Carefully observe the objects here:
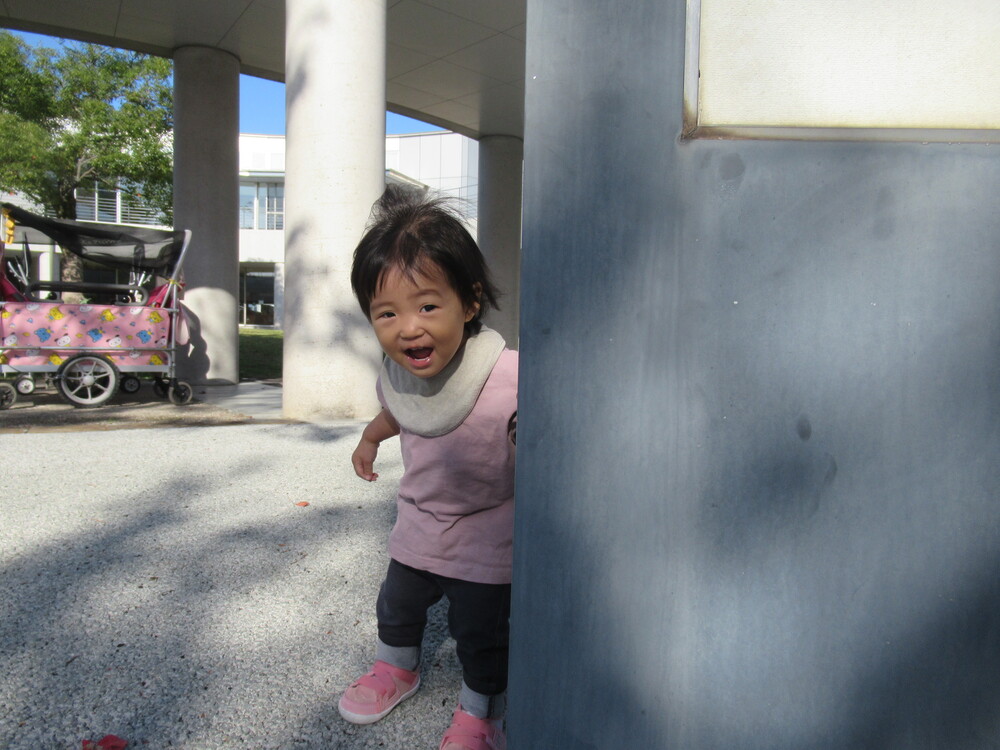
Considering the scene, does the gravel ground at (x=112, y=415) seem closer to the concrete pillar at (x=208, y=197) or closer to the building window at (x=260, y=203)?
the concrete pillar at (x=208, y=197)

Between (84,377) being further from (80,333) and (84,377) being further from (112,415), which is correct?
(112,415)

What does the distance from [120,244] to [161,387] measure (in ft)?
4.79

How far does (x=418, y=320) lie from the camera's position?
1.55 m

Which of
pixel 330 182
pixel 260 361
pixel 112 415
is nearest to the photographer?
pixel 330 182

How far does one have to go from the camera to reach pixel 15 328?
647 cm

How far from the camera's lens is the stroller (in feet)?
21.4

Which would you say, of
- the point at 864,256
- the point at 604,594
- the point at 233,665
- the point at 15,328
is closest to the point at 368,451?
the point at 233,665

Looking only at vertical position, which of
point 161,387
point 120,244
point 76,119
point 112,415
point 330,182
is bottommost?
point 112,415

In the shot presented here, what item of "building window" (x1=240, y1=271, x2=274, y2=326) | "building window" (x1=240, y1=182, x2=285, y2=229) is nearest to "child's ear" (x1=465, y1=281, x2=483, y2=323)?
"building window" (x1=240, y1=182, x2=285, y2=229)

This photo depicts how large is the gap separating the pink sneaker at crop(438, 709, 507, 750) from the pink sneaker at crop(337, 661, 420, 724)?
6.4 inches

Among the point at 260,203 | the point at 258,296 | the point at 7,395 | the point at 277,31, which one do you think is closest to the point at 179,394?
the point at 7,395

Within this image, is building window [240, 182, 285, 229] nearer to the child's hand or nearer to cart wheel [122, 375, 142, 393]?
cart wheel [122, 375, 142, 393]

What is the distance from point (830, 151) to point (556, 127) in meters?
0.37

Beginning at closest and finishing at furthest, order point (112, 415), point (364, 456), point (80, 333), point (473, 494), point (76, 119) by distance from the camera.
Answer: point (473, 494)
point (364, 456)
point (112, 415)
point (80, 333)
point (76, 119)
